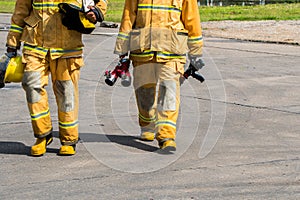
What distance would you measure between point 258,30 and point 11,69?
15.6 metres

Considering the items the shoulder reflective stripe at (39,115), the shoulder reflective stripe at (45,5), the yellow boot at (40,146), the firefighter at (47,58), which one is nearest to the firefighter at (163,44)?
the firefighter at (47,58)

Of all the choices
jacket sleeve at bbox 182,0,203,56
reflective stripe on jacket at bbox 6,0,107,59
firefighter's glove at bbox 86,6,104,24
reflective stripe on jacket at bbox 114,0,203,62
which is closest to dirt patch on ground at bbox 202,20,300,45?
jacket sleeve at bbox 182,0,203,56

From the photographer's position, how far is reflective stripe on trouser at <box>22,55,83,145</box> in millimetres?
7176

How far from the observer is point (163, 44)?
7367mm

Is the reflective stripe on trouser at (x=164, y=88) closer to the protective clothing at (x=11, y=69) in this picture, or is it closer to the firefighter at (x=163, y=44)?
the firefighter at (x=163, y=44)

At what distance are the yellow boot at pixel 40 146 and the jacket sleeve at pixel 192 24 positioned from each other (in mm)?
1612

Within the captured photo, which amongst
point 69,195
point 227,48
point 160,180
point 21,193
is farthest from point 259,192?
point 227,48

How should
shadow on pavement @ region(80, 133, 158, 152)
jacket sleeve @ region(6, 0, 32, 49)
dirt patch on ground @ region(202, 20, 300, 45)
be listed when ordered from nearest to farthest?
1. jacket sleeve @ region(6, 0, 32, 49)
2. shadow on pavement @ region(80, 133, 158, 152)
3. dirt patch on ground @ region(202, 20, 300, 45)

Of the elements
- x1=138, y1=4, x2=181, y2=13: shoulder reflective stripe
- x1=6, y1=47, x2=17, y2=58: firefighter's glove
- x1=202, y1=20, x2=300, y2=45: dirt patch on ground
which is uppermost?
x1=138, y1=4, x2=181, y2=13: shoulder reflective stripe

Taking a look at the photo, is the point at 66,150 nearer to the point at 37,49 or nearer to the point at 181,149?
the point at 37,49

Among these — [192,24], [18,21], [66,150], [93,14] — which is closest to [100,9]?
[93,14]

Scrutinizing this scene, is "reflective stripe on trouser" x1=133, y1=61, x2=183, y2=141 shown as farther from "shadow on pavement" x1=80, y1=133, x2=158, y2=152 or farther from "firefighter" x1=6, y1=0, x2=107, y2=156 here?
"firefighter" x1=6, y1=0, x2=107, y2=156

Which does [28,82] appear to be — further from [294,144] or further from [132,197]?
[294,144]

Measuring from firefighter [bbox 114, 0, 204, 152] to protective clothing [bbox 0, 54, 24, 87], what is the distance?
95 centimetres
